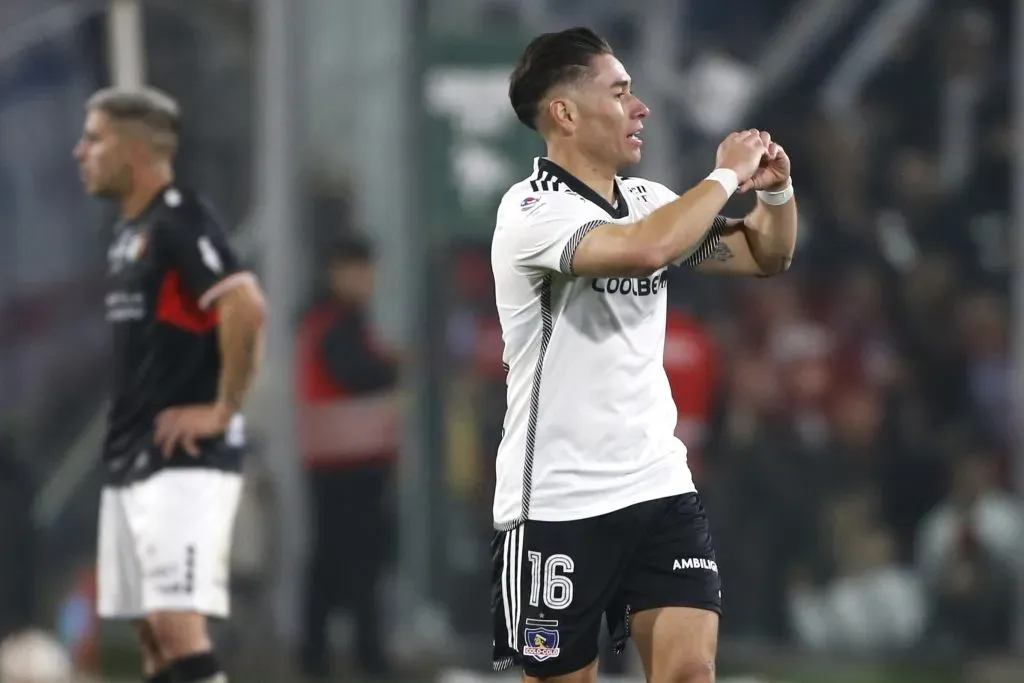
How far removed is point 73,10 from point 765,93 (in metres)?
3.81

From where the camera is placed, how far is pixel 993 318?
10.6 metres

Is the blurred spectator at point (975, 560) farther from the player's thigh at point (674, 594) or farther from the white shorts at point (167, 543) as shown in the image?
the player's thigh at point (674, 594)

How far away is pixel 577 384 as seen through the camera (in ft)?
15.9

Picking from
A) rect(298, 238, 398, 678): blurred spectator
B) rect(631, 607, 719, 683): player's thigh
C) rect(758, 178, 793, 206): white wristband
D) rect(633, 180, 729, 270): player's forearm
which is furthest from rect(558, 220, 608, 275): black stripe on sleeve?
rect(298, 238, 398, 678): blurred spectator

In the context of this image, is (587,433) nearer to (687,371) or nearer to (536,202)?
(536,202)

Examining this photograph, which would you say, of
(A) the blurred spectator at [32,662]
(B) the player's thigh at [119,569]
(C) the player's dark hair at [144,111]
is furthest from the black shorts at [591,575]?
(A) the blurred spectator at [32,662]

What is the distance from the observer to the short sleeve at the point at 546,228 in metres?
4.70

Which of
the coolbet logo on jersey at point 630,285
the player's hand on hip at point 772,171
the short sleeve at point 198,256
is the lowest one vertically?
the coolbet logo on jersey at point 630,285

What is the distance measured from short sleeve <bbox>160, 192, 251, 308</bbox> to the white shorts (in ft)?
2.00

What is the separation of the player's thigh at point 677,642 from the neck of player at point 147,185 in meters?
2.58

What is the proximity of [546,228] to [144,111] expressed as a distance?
7.48ft

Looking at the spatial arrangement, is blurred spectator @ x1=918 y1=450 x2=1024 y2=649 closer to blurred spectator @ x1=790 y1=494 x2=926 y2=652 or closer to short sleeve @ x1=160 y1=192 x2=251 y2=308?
blurred spectator @ x1=790 y1=494 x2=926 y2=652

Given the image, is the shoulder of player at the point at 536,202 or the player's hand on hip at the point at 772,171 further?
the player's hand on hip at the point at 772,171

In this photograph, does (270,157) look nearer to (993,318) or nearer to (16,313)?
(16,313)
